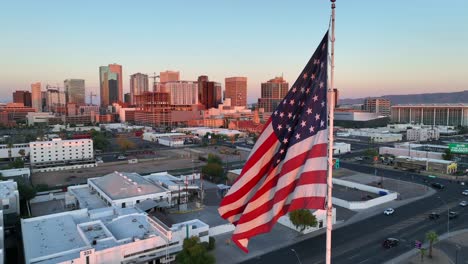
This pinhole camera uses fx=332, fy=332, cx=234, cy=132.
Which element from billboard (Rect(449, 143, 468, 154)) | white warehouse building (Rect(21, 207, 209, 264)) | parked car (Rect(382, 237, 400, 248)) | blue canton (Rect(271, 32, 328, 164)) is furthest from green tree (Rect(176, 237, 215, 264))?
billboard (Rect(449, 143, 468, 154))

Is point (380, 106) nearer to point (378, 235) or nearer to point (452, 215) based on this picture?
point (452, 215)

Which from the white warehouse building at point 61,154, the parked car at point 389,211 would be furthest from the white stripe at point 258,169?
the white warehouse building at point 61,154

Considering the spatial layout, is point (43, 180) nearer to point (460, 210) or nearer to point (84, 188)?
point (84, 188)

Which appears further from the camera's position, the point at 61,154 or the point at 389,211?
the point at 61,154

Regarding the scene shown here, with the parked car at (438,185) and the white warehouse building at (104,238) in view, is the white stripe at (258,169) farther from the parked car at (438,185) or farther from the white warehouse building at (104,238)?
the parked car at (438,185)

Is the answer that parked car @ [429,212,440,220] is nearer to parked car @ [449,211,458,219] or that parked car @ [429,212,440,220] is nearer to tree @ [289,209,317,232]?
parked car @ [449,211,458,219]

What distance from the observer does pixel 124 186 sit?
3372cm

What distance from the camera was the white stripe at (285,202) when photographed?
718 centimetres

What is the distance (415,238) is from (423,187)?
17343 mm

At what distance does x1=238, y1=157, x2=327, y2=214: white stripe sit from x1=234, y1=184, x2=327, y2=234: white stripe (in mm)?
246

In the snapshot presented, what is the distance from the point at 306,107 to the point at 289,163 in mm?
1277

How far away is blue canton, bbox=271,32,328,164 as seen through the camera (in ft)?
23.1

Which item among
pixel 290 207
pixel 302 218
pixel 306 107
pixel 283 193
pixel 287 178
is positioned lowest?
pixel 302 218

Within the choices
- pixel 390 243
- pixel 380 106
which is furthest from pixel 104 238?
pixel 380 106
